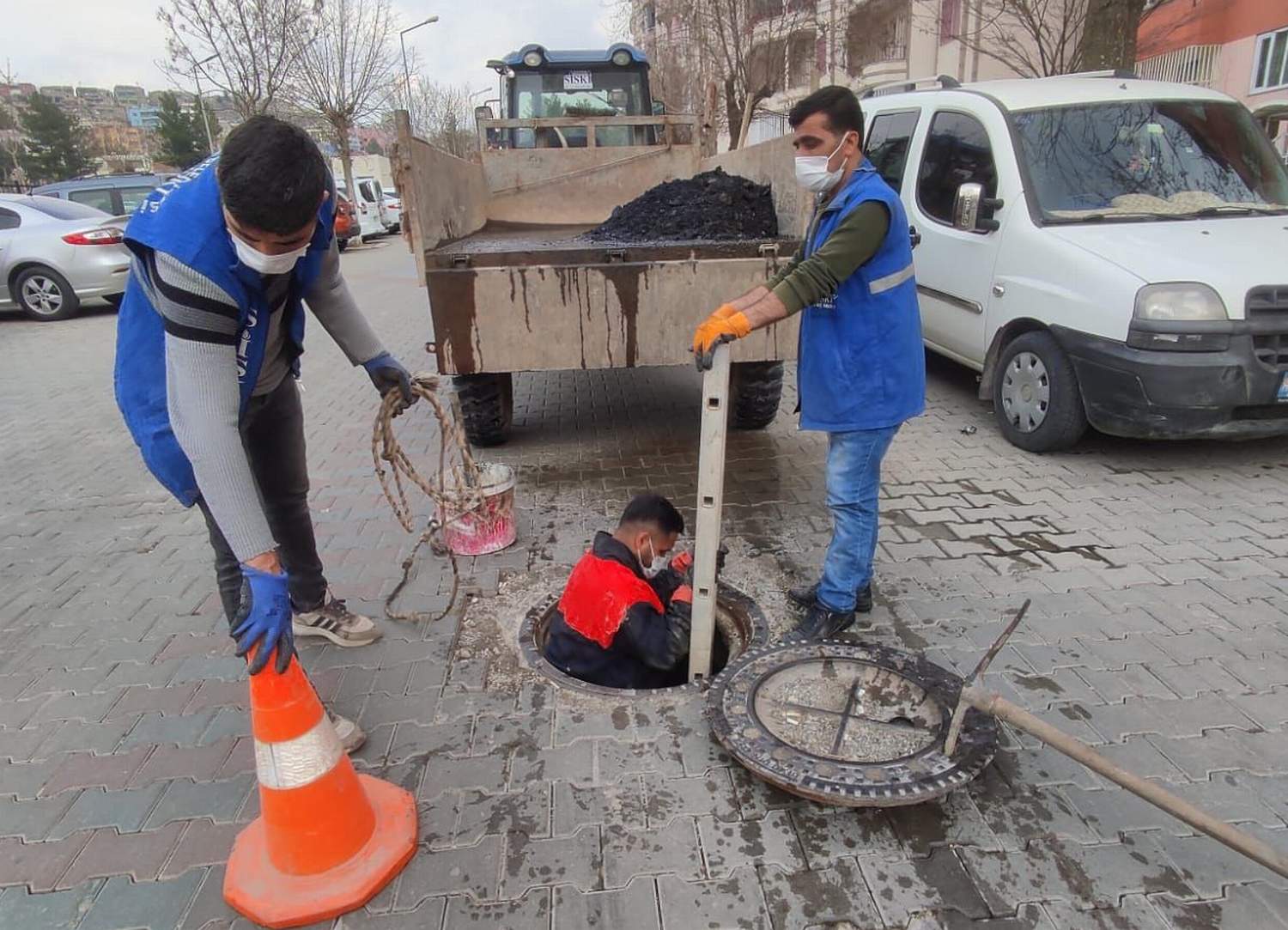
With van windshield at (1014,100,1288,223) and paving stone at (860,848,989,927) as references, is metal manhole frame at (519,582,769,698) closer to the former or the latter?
paving stone at (860,848,989,927)

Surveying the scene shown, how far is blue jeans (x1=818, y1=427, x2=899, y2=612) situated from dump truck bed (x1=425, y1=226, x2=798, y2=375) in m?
1.53

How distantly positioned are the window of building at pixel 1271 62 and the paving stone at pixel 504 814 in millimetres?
20469

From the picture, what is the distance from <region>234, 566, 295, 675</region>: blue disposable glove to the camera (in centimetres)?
186

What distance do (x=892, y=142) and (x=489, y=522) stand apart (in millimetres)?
4704

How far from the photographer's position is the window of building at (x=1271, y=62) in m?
15.7

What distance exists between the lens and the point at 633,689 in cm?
A: 287

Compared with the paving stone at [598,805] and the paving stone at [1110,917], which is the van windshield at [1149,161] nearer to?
the paving stone at [1110,917]

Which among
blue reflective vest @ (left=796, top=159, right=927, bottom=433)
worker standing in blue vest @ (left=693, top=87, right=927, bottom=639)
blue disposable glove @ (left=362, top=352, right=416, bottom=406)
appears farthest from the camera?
blue disposable glove @ (left=362, top=352, right=416, bottom=406)

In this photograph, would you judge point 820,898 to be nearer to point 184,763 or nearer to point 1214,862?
point 1214,862

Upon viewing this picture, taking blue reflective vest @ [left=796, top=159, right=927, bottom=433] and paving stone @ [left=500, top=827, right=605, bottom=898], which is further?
blue reflective vest @ [left=796, top=159, right=927, bottom=433]

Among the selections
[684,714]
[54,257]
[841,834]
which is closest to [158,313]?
[684,714]

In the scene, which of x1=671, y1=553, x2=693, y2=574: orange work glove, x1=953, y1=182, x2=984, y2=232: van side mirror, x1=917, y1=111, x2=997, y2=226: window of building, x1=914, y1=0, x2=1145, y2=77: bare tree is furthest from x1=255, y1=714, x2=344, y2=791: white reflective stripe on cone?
x1=914, y1=0, x2=1145, y2=77: bare tree

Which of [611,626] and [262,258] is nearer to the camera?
[262,258]

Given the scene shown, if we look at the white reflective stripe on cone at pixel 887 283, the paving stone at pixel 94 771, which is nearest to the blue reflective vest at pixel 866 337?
the white reflective stripe on cone at pixel 887 283
